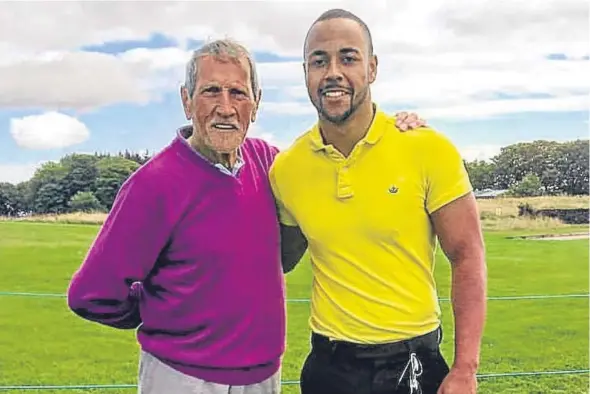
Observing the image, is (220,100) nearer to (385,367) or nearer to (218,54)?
(218,54)

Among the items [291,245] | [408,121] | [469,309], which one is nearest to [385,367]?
[469,309]

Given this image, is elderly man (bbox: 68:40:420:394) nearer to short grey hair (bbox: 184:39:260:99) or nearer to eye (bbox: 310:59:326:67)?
short grey hair (bbox: 184:39:260:99)

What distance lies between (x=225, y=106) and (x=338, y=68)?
0.21 metres

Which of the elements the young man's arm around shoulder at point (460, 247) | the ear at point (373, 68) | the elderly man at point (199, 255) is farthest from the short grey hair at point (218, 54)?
the young man's arm around shoulder at point (460, 247)

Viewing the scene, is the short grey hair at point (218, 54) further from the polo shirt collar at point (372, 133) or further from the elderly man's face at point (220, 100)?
the polo shirt collar at point (372, 133)

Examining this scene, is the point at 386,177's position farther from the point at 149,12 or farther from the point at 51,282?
the point at 51,282

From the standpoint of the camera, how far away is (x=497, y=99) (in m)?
5.34

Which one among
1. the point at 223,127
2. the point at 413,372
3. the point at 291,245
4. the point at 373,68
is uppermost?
the point at 373,68

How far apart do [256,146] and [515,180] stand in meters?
3.49

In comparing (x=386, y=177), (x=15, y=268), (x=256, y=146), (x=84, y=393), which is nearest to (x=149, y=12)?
(x=15, y=268)

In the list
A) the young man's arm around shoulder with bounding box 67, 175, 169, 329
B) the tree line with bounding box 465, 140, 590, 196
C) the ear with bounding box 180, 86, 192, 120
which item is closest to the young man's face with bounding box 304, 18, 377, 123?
the ear with bounding box 180, 86, 192, 120

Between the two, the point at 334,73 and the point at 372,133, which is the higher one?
the point at 334,73

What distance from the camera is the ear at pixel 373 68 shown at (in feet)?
4.81

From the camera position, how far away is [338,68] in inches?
55.7
